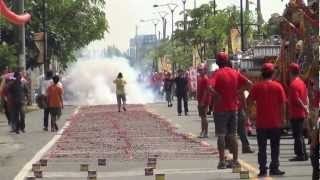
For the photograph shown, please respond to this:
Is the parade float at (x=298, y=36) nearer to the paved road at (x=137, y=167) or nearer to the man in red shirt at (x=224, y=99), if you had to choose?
the man in red shirt at (x=224, y=99)

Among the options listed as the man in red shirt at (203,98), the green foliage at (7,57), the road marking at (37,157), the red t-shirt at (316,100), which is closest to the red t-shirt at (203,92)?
the man in red shirt at (203,98)

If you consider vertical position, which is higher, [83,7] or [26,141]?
[83,7]

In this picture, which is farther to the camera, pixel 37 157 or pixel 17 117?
pixel 17 117

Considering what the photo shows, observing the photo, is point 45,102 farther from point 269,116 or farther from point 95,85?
point 95,85

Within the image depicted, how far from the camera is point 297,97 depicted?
18.1 m

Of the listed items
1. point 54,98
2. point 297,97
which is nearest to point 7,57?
point 54,98

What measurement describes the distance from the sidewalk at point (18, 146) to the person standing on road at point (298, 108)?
5283 millimetres

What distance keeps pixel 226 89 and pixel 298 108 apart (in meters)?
2.22

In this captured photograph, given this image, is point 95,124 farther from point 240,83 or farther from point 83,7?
point 83,7

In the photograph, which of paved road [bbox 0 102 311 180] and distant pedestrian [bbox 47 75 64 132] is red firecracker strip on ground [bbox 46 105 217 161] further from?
distant pedestrian [bbox 47 75 64 132]

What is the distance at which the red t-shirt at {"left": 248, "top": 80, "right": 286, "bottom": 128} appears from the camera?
15.7m

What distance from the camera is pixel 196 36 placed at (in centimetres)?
8225

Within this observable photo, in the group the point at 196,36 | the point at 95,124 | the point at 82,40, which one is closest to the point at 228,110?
the point at 95,124

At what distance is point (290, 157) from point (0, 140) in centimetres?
1012
